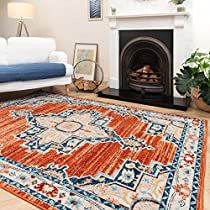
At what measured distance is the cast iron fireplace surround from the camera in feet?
10.9

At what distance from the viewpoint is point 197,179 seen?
1.54m

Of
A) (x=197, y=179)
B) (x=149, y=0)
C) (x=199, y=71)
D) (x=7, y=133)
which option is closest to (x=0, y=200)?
(x=7, y=133)

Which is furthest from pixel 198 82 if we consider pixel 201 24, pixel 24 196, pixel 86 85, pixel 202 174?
pixel 24 196

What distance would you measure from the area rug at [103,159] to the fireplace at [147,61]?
0.74 metres

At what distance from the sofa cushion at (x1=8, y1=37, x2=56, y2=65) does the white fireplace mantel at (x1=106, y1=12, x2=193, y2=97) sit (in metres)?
1.02

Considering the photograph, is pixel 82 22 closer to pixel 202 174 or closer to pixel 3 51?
pixel 3 51

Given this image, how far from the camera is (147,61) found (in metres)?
3.68

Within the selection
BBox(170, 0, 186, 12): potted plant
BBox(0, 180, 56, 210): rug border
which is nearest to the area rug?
BBox(0, 180, 56, 210): rug border

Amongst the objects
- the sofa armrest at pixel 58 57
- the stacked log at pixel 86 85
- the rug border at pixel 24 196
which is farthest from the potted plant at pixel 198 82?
the rug border at pixel 24 196

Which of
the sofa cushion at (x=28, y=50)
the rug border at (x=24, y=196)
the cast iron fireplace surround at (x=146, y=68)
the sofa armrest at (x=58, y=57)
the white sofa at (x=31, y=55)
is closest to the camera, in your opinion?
the rug border at (x=24, y=196)

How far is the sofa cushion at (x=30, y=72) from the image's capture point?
311 centimetres

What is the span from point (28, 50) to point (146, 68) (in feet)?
5.78

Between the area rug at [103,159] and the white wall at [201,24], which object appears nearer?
the area rug at [103,159]

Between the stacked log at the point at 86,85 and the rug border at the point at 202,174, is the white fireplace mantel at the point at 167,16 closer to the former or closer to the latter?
the stacked log at the point at 86,85
